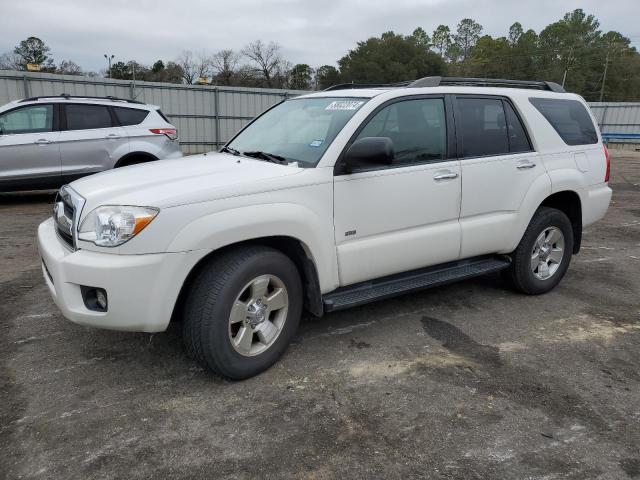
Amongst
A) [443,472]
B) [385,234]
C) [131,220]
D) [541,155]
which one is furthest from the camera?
[541,155]

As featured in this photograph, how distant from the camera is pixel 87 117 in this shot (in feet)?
29.3

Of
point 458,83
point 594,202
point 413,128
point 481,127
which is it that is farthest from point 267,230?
point 594,202

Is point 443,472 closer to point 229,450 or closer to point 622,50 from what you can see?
point 229,450

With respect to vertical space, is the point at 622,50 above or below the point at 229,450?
above

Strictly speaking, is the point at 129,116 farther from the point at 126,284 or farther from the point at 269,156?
the point at 126,284

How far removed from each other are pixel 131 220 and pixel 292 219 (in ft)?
3.05

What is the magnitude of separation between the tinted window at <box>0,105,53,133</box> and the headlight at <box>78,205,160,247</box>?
6884mm

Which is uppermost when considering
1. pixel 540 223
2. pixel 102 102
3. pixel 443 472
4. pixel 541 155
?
pixel 102 102

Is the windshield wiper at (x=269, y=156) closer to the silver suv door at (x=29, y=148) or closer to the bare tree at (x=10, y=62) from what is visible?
the silver suv door at (x=29, y=148)

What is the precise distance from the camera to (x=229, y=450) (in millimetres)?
2570

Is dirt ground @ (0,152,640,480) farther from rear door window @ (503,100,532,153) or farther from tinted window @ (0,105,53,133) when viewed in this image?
tinted window @ (0,105,53,133)

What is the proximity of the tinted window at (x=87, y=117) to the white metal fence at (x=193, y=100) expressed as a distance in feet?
23.5

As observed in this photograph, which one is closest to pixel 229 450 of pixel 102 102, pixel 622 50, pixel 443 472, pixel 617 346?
pixel 443 472

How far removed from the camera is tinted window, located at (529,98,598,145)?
468 centimetres
